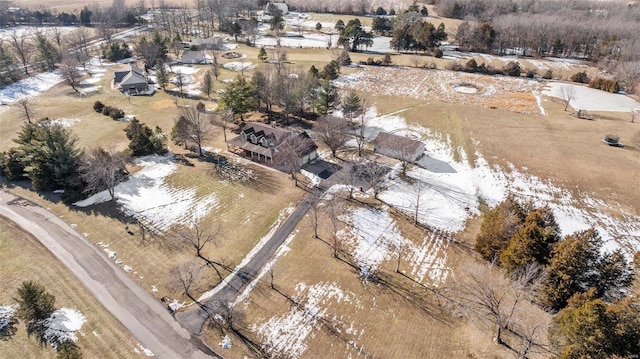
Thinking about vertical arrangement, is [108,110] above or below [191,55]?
below

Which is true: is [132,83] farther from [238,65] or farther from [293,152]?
[293,152]

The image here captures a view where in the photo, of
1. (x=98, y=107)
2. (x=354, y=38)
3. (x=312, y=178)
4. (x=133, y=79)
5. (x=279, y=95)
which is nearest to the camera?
(x=312, y=178)

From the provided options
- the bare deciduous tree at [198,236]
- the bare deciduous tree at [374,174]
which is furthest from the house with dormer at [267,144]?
the bare deciduous tree at [198,236]

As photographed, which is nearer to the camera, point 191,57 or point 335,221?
point 335,221

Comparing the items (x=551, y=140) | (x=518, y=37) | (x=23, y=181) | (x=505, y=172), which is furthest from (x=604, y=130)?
(x=23, y=181)

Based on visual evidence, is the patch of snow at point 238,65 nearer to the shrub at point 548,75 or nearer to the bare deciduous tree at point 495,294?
the shrub at point 548,75

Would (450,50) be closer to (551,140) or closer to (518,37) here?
(518,37)

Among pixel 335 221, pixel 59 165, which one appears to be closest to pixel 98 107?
pixel 59 165
